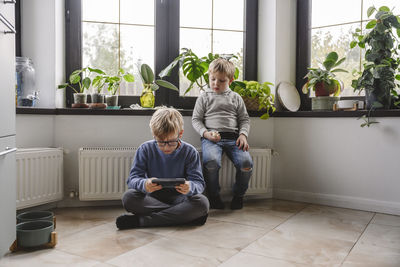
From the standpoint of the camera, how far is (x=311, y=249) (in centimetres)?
157

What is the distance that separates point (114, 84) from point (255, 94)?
39.4 inches

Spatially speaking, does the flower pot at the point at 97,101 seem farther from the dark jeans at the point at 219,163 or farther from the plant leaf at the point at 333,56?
the plant leaf at the point at 333,56

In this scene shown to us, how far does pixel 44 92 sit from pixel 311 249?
185cm

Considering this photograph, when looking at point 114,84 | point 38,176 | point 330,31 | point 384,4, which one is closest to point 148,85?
point 114,84

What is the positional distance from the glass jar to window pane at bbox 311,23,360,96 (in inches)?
79.2

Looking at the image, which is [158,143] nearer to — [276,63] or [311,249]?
[311,249]

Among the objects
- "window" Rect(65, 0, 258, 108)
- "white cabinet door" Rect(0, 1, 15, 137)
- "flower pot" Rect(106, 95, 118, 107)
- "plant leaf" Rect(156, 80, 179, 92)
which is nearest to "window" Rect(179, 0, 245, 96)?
"window" Rect(65, 0, 258, 108)

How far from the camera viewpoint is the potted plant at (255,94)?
8.24ft

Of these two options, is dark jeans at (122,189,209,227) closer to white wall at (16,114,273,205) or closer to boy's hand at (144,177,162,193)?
boy's hand at (144,177,162,193)

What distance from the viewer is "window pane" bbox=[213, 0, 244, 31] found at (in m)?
2.72

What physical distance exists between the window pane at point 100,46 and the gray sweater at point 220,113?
699mm

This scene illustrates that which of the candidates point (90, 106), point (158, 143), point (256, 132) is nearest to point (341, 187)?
point (256, 132)

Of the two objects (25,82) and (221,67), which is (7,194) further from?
(221,67)

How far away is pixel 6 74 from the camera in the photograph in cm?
134
